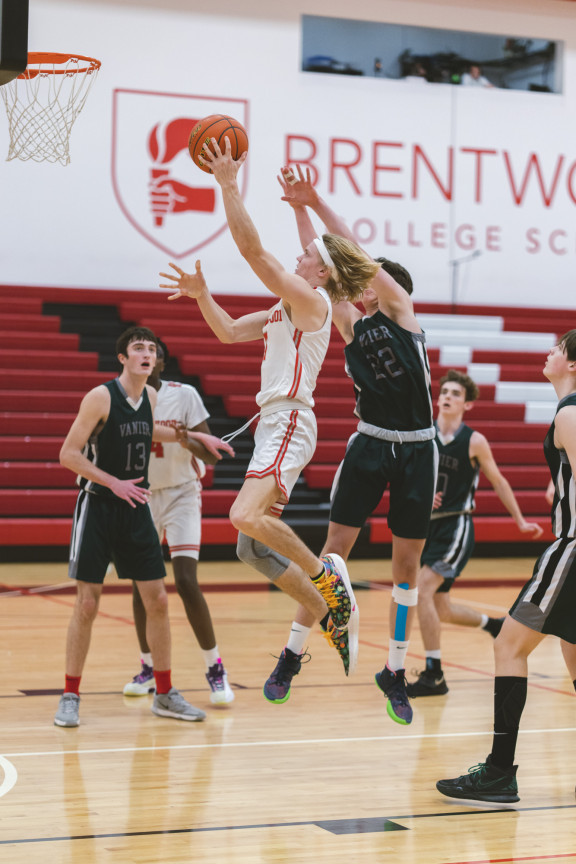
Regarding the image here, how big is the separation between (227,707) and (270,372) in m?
1.99

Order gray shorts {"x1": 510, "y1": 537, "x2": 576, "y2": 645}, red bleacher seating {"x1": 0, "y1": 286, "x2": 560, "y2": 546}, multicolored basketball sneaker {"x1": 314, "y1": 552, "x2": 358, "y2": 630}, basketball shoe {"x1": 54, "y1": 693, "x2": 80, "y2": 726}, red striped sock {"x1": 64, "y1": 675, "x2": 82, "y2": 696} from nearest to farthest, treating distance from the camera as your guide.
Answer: gray shorts {"x1": 510, "y1": 537, "x2": 576, "y2": 645} → multicolored basketball sneaker {"x1": 314, "y1": 552, "x2": 358, "y2": 630} → basketball shoe {"x1": 54, "y1": 693, "x2": 80, "y2": 726} → red striped sock {"x1": 64, "y1": 675, "x2": 82, "y2": 696} → red bleacher seating {"x1": 0, "y1": 286, "x2": 560, "y2": 546}

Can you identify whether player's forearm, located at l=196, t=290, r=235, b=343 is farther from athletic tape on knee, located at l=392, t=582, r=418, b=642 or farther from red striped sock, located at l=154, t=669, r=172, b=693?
red striped sock, located at l=154, t=669, r=172, b=693

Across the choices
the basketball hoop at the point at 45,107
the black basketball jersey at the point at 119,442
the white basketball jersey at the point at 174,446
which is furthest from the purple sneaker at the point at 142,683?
the basketball hoop at the point at 45,107

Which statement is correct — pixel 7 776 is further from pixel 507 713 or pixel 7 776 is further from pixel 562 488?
pixel 562 488

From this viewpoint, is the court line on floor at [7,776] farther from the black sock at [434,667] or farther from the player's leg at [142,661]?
the black sock at [434,667]

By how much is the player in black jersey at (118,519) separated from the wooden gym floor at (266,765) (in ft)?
1.02

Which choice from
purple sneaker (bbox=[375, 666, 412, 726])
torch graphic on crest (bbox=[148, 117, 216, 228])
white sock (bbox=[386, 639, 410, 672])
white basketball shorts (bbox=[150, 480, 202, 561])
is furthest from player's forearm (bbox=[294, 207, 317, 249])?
torch graphic on crest (bbox=[148, 117, 216, 228])

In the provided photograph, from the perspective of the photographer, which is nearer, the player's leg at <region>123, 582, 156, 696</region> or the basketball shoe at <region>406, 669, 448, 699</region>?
the player's leg at <region>123, 582, 156, 696</region>

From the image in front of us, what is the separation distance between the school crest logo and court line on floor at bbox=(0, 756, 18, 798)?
9.76m

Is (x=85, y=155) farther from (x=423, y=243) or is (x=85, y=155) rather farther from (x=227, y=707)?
(x=227, y=707)

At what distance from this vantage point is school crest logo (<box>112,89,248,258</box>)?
1359cm

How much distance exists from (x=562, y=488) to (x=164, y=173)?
1044 centimetres

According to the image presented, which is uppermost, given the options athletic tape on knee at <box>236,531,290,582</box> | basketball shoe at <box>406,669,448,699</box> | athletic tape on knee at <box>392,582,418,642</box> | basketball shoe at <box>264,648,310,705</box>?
athletic tape on knee at <box>236,531,290,582</box>

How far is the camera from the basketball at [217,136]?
4473 millimetres
